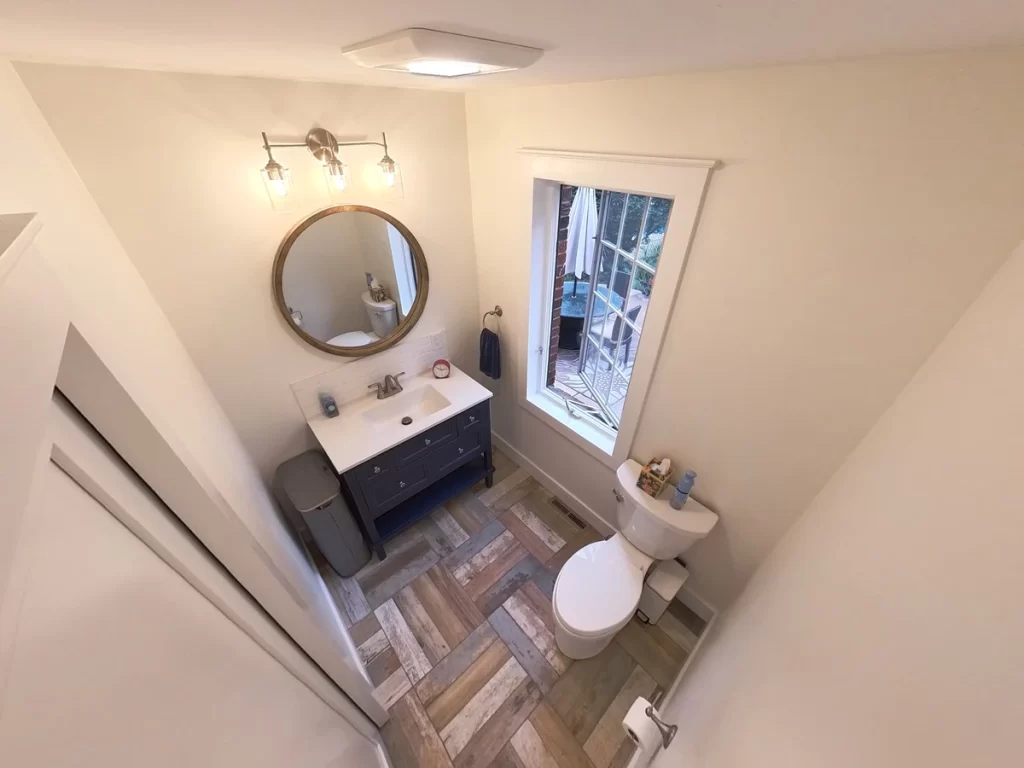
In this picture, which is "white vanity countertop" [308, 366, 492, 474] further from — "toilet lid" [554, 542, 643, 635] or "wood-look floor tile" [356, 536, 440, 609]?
"toilet lid" [554, 542, 643, 635]

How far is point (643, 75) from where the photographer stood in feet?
3.61

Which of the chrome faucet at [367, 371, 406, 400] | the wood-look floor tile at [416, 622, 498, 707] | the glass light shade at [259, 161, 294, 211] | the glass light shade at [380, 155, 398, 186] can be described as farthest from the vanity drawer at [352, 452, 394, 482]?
the glass light shade at [380, 155, 398, 186]

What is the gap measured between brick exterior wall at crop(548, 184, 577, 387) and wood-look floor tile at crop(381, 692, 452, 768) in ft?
5.52

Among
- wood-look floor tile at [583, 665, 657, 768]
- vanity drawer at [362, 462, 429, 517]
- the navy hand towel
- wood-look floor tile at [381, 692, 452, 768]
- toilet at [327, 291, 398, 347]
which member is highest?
toilet at [327, 291, 398, 347]

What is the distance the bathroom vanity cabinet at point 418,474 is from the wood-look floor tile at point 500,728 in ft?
3.03

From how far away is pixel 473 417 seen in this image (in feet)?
6.72

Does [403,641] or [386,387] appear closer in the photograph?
[403,641]

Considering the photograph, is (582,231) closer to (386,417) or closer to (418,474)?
(386,417)

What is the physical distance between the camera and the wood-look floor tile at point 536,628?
168cm

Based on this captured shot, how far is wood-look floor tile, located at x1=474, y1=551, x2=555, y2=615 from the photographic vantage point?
1.88 meters

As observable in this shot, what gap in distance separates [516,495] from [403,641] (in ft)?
3.19

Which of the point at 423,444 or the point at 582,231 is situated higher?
the point at 582,231

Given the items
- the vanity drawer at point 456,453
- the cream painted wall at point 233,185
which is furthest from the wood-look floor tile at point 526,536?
the cream painted wall at point 233,185

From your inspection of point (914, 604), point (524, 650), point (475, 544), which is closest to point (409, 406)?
point (475, 544)
